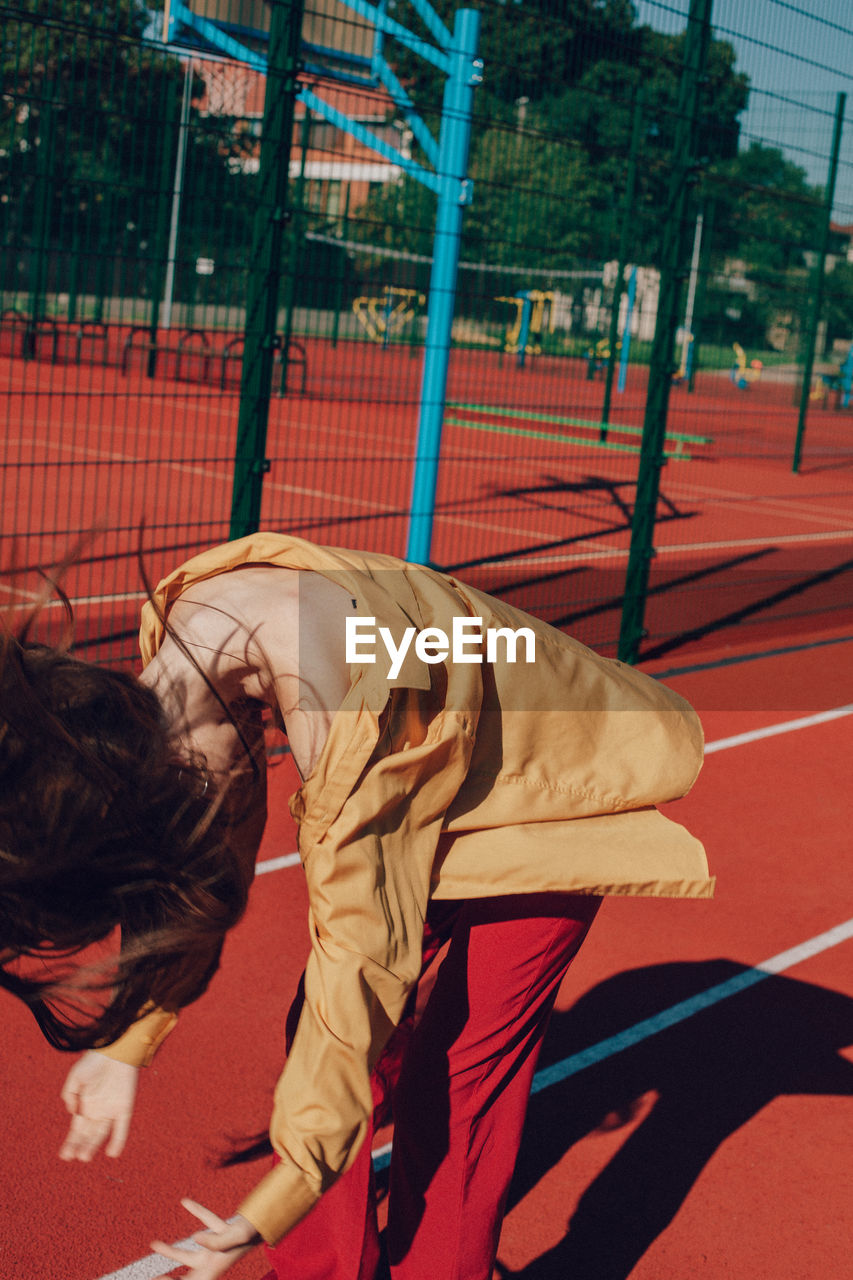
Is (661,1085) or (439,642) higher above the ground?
(439,642)

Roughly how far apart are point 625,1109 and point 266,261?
3888 millimetres

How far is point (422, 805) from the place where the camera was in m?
1.87

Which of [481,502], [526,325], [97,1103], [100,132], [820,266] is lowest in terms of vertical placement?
[97,1103]

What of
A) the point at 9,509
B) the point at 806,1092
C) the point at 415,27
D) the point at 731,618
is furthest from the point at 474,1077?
the point at 415,27

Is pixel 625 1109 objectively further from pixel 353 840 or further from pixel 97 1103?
pixel 353 840

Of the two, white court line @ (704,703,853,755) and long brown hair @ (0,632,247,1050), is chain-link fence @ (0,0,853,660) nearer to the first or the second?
long brown hair @ (0,632,247,1050)

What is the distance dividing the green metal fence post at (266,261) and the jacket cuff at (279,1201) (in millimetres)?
4227

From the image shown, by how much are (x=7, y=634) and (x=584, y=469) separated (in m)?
16.0

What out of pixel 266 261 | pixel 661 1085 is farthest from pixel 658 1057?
pixel 266 261

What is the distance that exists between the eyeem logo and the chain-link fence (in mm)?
525

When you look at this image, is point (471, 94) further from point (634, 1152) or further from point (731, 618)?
point (634, 1152)

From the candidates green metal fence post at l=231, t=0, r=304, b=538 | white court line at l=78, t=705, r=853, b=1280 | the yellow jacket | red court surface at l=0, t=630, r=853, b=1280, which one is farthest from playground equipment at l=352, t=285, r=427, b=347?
the yellow jacket

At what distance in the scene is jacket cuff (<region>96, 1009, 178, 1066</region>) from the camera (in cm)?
216

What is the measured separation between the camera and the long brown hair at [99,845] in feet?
5.36
